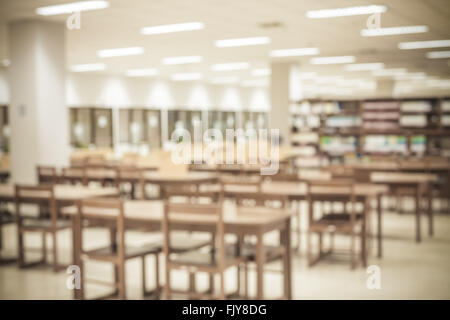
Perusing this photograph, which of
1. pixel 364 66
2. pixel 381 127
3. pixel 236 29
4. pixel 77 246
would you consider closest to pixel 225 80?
pixel 364 66

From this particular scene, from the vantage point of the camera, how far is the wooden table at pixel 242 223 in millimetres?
3889

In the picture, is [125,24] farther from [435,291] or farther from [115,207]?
[435,291]

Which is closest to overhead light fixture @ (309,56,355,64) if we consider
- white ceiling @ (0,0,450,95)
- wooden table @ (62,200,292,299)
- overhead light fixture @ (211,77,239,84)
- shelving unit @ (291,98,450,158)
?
white ceiling @ (0,0,450,95)

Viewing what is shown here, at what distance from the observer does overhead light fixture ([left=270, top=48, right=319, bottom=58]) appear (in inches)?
493

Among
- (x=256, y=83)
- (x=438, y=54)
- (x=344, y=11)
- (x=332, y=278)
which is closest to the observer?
(x=332, y=278)

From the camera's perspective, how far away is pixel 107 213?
4.24 metres

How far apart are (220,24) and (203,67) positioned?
6.77 meters

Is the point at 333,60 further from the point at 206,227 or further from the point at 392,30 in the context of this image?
the point at 206,227

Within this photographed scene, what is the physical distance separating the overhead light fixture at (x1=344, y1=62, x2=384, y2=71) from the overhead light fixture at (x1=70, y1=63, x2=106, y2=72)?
7580 millimetres

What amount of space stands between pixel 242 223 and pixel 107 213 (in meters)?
1.17

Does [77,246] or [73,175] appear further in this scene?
[73,175]

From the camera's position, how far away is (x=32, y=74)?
9227 mm

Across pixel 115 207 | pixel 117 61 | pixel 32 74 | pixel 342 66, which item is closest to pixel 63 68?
pixel 32 74

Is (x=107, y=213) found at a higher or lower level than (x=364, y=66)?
lower
